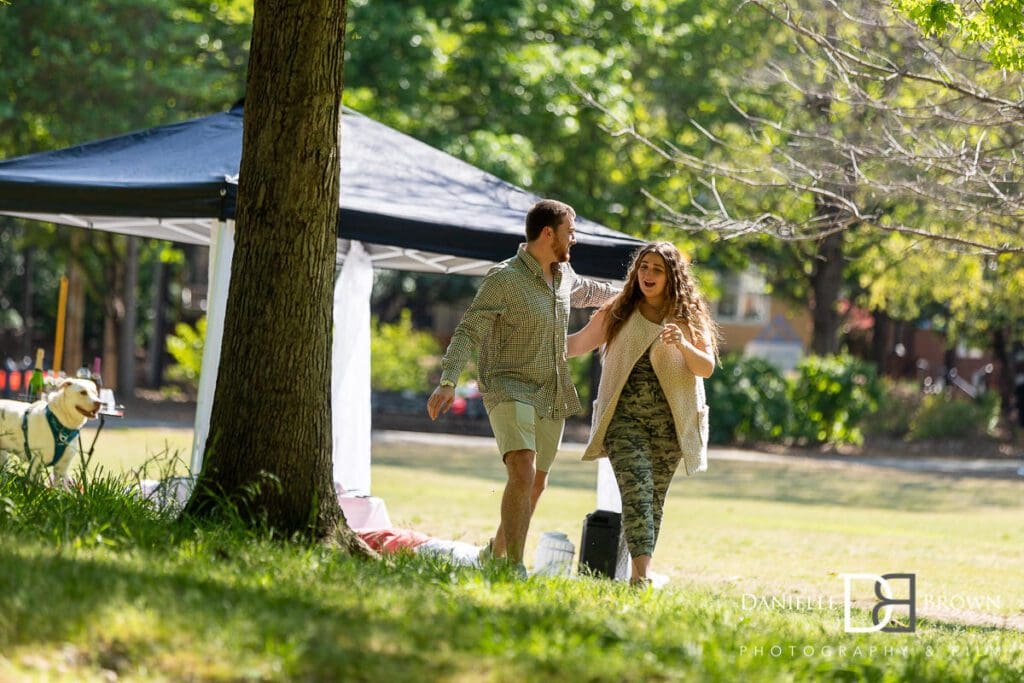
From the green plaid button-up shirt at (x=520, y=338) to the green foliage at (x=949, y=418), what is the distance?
78.8 feet

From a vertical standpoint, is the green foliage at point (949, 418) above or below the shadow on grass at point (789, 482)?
above

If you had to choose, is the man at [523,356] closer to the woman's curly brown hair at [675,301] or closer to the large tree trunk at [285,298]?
the woman's curly brown hair at [675,301]

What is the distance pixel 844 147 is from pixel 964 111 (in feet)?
2.93

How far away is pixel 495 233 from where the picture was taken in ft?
30.3

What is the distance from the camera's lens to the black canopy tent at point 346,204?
356 inches

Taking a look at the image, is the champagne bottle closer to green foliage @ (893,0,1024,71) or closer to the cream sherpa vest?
the cream sherpa vest

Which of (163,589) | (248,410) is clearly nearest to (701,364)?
(248,410)

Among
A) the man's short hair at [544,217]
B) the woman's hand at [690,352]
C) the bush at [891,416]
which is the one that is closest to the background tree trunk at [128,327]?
the bush at [891,416]

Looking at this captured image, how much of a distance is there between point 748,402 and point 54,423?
20104 mm

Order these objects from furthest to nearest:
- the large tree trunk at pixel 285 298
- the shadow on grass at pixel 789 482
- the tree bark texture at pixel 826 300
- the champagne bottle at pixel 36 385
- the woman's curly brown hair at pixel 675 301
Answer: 1. the tree bark texture at pixel 826 300
2. the shadow on grass at pixel 789 482
3. the champagne bottle at pixel 36 385
4. the woman's curly brown hair at pixel 675 301
5. the large tree trunk at pixel 285 298

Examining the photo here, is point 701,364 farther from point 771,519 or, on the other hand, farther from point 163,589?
point 771,519

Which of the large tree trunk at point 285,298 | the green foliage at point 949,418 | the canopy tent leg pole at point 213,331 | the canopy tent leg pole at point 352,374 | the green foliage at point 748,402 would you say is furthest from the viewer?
the green foliage at point 949,418

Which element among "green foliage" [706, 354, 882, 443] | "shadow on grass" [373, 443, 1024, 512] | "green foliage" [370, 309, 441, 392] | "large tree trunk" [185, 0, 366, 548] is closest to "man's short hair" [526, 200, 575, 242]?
"large tree trunk" [185, 0, 366, 548]

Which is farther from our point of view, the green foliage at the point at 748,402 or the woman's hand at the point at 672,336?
the green foliage at the point at 748,402
